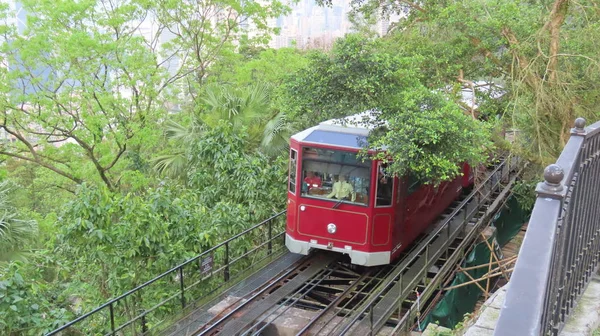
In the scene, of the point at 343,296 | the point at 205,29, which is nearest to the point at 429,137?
the point at 343,296

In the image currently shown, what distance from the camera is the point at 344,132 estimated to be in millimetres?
10469

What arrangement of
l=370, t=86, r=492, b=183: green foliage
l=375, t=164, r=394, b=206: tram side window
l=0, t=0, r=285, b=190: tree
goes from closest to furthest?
l=370, t=86, r=492, b=183: green foliage → l=375, t=164, r=394, b=206: tram side window → l=0, t=0, r=285, b=190: tree

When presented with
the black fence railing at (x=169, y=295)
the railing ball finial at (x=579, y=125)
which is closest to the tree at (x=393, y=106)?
the black fence railing at (x=169, y=295)

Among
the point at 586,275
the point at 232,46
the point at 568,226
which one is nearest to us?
the point at 568,226

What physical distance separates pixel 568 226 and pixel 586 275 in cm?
105

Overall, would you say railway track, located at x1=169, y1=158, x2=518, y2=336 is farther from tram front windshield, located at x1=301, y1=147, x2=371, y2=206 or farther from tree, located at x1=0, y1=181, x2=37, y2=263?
tree, located at x1=0, y1=181, x2=37, y2=263

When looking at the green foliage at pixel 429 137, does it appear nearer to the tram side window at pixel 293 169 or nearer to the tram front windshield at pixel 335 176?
the tram front windshield at pixel 335 176

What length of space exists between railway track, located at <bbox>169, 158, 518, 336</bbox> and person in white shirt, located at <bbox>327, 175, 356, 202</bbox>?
1596 mm

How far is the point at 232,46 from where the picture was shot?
2152 centimetres

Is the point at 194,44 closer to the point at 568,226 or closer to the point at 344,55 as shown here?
the point at 344,55

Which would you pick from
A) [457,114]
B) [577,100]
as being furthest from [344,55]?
[577,100]

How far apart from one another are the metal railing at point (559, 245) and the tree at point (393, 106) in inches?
215

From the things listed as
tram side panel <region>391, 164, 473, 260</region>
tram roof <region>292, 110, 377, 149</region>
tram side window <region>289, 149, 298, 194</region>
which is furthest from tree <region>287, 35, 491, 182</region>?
tram side window <region>289, 149, 298, 194</region>

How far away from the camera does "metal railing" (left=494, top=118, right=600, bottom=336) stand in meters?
1.83
